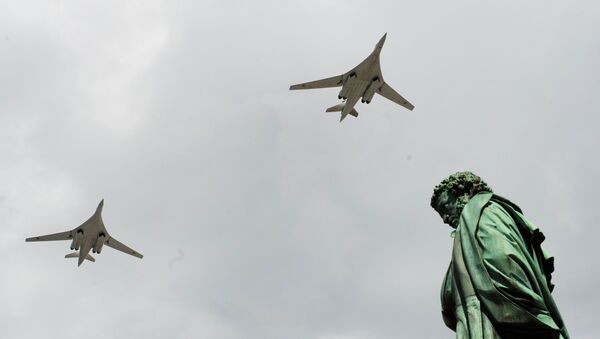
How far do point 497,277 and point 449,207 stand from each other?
1115 millimetres

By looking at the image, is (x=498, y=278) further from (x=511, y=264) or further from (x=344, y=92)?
(x=344, y=92)

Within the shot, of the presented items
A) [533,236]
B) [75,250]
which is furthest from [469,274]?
[75,250]

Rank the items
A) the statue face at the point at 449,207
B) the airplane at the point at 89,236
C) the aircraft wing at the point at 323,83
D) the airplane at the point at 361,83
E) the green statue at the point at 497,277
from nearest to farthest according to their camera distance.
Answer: the green statue at the point at 497,277 → the statue face at the point at 449,207 → the airplane at the point at 361,83 → the aircraft wing at the point at 323,83 → the airplane at the point at 89,236

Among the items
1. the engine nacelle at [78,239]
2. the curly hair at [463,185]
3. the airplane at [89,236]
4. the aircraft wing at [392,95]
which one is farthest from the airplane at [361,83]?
the curly hair at [463,185]

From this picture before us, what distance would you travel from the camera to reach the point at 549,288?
18.5 feet

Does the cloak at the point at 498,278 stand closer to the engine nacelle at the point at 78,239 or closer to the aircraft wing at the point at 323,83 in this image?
the aircraft wing at the point at 323,83

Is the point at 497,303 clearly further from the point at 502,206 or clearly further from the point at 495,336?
the point at 502,206

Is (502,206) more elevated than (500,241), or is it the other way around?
(502,206)

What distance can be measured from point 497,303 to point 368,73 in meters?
64.6

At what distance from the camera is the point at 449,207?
617 cm

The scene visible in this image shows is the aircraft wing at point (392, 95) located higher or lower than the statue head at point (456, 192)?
higher

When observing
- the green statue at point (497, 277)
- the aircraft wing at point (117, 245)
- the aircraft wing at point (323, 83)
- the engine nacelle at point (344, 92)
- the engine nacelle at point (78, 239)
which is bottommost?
the green statue at point (497, 277)

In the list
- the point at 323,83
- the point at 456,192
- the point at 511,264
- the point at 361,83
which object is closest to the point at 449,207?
the point at 456,192

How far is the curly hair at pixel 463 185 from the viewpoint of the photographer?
613 centimetres
